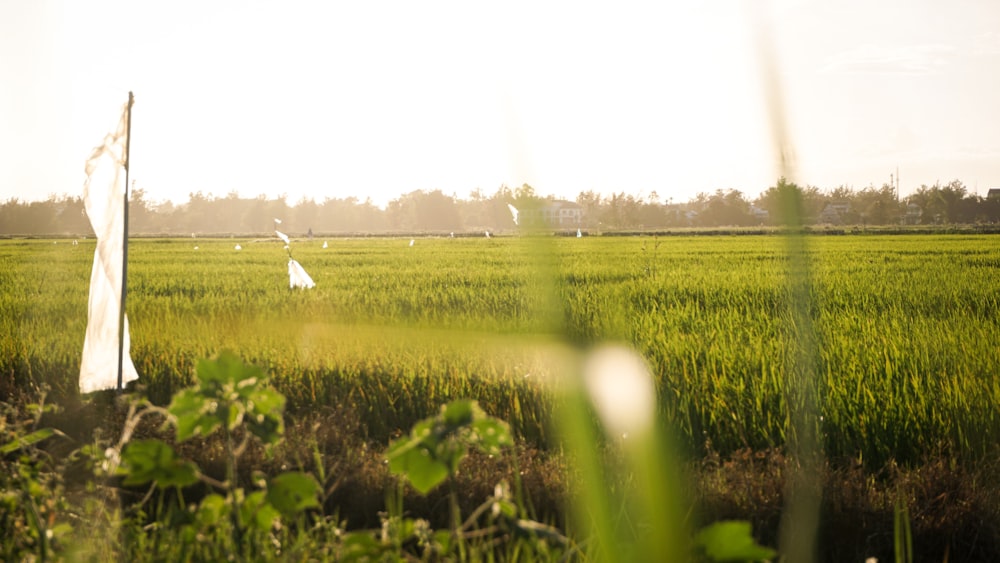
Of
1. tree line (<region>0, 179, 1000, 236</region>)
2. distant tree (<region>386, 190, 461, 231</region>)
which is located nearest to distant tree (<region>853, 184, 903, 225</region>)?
tree line (<region>0, 179, 1000, 236</region>)

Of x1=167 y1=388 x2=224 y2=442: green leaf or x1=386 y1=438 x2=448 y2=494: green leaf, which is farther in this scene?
x1=167 y1=388 x2=224 y2=442: green leaf

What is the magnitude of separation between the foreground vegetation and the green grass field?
1 cm

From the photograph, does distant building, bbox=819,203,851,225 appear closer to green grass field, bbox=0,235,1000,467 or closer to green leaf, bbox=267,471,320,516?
green grass field, bbox=0,235,1000,467

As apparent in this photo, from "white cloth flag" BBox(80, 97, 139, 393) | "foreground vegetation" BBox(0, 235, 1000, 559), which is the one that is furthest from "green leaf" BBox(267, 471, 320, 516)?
"white cloth flag" BBox(80, 97, 139, 393)

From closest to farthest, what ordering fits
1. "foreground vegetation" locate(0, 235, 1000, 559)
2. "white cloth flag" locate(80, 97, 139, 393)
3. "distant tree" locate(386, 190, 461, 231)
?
"foreground vegetation" locate(0, 235, 1000, 559) < "white cloth flag" locate(80, 97, 139, 393) < "distant tree" locate(386, 190, 461, 231)

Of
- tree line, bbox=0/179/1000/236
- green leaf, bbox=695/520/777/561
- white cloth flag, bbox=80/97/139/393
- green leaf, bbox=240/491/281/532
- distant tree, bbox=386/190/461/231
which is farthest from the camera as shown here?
distant tree, bbox=386/190/461/231

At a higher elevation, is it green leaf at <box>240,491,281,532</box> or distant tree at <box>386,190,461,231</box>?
distant tree at <box>386,190,461,231</box>

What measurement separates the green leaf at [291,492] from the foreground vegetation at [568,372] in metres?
0.41

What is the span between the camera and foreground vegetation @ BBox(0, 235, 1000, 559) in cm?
246

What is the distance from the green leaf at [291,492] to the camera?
1.15m

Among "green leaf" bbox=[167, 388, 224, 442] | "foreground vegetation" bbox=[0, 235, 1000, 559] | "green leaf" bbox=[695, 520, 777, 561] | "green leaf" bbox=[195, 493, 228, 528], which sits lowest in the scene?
"foreground vegetation" bbox=[0, 235, 1000, 559]

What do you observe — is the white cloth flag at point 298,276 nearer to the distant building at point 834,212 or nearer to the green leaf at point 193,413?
the green leaf at point 193,413

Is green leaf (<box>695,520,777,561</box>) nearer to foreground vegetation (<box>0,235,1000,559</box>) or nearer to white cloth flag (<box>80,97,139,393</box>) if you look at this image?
foreground vegetation (<box>0,235,1000,559</box>)

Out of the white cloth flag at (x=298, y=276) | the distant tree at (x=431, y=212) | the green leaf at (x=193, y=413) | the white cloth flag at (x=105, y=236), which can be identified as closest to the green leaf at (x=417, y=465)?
the green leaf at (x=193, y=413)
